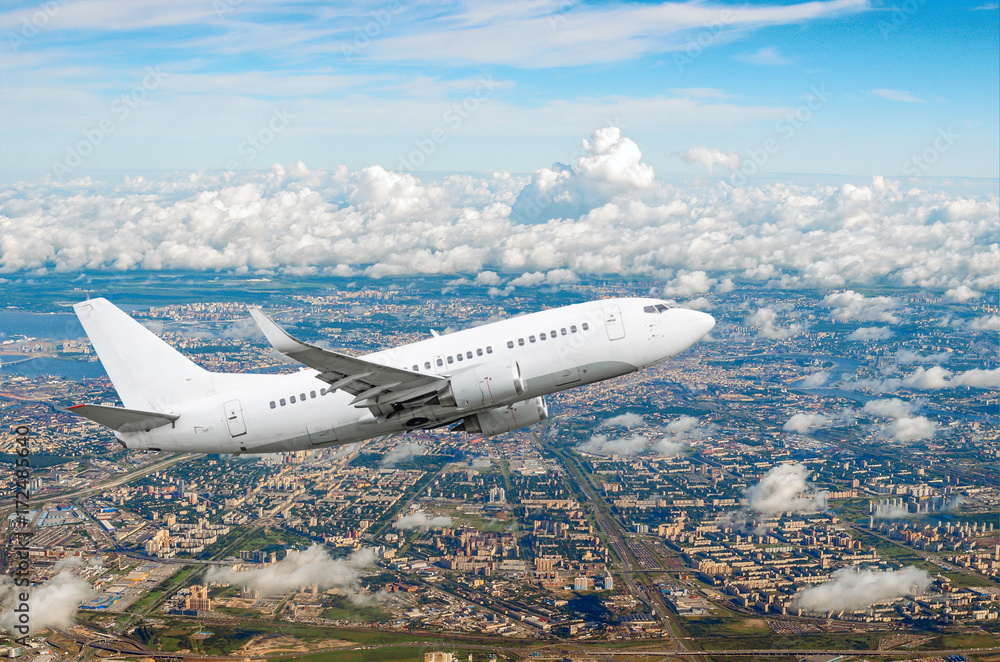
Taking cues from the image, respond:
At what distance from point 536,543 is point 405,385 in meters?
41.4

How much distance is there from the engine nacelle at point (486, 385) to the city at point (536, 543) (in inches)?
1065

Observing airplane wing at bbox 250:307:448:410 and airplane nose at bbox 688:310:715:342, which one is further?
airplane nose at bbox 688:310:715:342

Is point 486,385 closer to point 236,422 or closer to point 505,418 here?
point 505,418

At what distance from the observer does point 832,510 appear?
8362 cm

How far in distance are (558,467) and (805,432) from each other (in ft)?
187

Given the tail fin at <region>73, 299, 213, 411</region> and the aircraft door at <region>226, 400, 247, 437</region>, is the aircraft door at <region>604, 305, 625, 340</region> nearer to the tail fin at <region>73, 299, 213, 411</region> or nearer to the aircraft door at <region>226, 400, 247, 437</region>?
the aircraft door at <region>226, 400, 247, 437</region>

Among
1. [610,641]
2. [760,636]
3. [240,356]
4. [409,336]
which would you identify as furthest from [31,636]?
[409,336]

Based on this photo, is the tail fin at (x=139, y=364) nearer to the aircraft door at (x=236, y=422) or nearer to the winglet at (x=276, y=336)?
the aircraft door at (x=236, y=422)

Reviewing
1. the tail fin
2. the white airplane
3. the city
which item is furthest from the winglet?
the city

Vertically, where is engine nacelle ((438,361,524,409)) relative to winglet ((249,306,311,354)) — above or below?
below

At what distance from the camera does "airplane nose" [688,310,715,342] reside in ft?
118

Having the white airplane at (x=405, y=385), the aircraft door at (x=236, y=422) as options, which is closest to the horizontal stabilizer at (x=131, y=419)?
the white airplane at (x=405, y=385)

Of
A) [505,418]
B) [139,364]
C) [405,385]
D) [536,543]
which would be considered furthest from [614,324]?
[536,543]

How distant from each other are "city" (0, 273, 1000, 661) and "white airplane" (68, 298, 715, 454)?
16.9m
